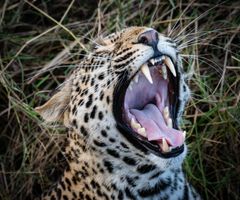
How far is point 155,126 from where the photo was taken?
318 centimetres

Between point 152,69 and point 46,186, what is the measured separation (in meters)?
1.58

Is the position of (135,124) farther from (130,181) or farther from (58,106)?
(58,106)

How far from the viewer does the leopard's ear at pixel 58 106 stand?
3.47 m

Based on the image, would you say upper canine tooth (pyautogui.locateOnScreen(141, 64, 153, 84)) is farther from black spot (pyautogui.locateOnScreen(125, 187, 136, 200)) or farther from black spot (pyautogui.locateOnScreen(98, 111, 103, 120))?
black spot (pyautogui.locateOnScreen(125, 187, 136, 200))

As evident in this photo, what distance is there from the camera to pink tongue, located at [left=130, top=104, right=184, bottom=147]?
310 cm

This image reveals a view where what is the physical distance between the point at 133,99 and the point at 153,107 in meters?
0.12

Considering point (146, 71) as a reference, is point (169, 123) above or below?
below

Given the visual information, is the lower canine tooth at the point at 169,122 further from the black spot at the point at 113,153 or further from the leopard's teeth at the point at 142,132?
the black spot at the point at 113,153

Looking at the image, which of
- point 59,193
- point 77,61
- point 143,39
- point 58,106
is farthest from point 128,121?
point 77,61

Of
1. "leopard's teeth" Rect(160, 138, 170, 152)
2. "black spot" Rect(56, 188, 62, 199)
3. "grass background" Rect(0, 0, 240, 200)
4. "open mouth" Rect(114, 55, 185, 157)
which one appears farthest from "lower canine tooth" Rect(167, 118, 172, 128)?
"grass background" Rect(0, 0, 240, 200)

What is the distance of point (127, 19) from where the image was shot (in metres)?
4.82

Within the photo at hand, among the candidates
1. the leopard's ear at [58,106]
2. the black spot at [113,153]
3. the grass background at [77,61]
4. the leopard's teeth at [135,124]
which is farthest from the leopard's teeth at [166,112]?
the grass background at [77,61]

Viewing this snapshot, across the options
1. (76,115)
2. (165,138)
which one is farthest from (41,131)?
(165,138)

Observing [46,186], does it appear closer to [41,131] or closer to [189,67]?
[41,131]
